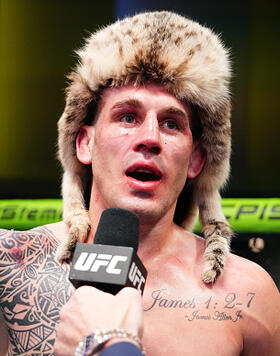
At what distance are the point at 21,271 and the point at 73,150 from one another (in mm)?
455

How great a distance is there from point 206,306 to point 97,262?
67cm

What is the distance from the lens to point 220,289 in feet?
5.05

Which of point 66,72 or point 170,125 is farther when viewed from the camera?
point 66,72

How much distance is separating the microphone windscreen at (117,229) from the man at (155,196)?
41 centimetres

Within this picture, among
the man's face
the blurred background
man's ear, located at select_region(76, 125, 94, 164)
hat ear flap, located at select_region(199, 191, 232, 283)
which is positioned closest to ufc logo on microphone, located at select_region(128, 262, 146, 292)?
the man's face

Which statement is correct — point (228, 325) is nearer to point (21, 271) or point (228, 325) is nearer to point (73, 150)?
point (21, 271)

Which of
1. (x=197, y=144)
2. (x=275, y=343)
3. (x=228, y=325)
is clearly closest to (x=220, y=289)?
(x=228, y=325)

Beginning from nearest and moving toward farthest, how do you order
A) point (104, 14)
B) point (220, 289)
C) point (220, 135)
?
point (220, 289)
point (220, 135)
point (104, 14)

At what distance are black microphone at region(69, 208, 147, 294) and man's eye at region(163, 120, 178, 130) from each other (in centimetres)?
58

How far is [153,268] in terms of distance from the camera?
1560mm

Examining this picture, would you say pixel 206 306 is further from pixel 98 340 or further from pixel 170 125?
pixel 98 340

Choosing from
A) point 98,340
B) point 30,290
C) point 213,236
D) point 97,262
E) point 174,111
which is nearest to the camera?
point 98,340

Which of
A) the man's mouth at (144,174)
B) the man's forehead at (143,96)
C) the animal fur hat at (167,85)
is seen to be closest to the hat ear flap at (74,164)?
the animal fur hat at (167,85)

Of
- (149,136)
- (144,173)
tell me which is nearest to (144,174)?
(144,173)
